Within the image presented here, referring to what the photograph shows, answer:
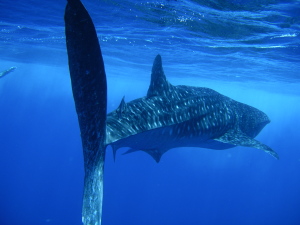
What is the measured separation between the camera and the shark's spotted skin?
4418 mm

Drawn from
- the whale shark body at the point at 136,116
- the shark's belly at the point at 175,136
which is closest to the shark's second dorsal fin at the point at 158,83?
the whale shark body at the point at 136,116

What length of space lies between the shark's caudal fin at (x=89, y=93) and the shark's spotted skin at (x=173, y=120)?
2.63 ft

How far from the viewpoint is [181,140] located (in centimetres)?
601

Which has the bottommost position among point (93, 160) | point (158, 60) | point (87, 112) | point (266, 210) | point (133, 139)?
point (266, 210)

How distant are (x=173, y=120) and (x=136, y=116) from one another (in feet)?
3.37

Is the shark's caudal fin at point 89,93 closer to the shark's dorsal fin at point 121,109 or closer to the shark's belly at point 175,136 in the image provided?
the shark's belly at point 175,136

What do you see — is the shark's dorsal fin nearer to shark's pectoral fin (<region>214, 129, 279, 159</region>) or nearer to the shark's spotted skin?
the shark's spotted skin

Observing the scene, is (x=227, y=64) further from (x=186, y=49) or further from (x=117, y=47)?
(x=117, y=47)

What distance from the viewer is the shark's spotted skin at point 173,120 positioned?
4418mm

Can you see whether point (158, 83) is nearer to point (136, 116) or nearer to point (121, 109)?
point (136, 116)

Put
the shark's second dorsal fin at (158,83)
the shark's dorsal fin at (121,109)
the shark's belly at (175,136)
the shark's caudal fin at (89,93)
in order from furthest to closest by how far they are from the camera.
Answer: the shark's second dorsal fin at (158,83)
the shark's belly at (175,136)
the shark's dorsal fin at (121,109)
the shark's caudal fin at (89,93)

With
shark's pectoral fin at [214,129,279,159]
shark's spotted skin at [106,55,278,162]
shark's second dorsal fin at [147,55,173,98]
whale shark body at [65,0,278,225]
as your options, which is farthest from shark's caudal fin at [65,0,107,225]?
shark's pectoral fin at [214,129,279,159]

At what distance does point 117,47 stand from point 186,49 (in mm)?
6494

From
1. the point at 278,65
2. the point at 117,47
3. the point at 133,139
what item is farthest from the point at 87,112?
the point at 278,65
